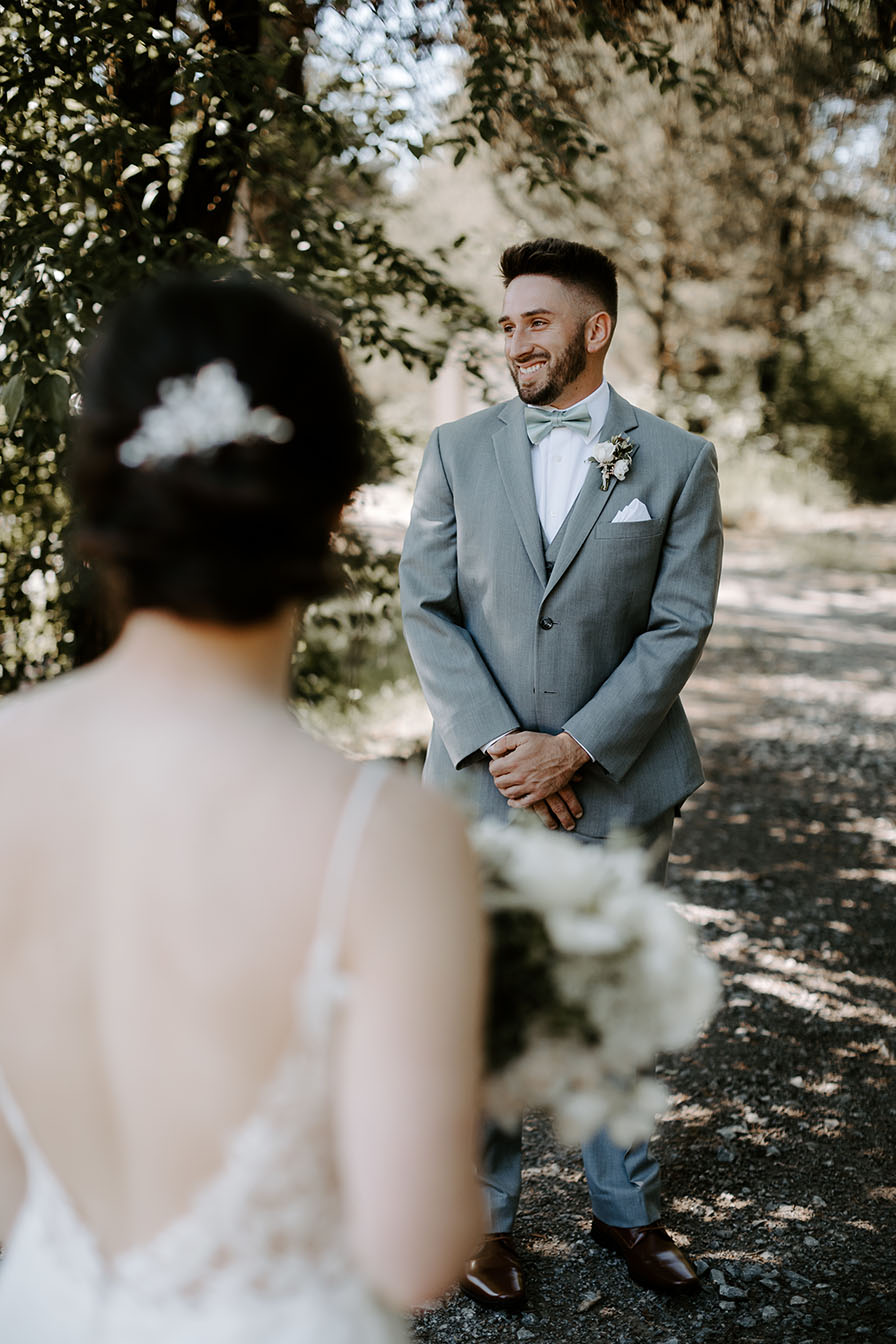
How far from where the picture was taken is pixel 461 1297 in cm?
289

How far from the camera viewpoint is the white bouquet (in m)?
1.33

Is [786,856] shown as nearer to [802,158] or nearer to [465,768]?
[465,768]

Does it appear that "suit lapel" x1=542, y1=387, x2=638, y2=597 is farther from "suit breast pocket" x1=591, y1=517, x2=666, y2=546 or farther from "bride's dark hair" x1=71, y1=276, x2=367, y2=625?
"bride's dark hair" x1=71, y1=276, x2=367, y2=625

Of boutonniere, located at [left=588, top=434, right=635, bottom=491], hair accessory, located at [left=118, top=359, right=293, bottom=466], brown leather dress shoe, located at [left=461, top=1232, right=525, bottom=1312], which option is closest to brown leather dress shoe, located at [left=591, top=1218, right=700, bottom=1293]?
brown leather dress shoe, located at [left=461, top=1232, right=525, bottom=1312]

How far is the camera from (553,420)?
293 cm

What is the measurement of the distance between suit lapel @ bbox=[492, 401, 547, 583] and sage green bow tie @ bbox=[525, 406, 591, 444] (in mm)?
23

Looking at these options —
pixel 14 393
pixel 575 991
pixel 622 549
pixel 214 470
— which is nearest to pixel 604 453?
pixel 622 549

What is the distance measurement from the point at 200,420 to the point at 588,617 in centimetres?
188

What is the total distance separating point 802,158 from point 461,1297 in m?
15.4

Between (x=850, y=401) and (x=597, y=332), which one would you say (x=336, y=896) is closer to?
(x=597, y=332)

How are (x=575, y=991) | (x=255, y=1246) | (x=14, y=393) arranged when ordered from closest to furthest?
(x=255, y=1246)
(x=575, y=991)
(x=14, y=393)

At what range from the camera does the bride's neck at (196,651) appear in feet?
3.75

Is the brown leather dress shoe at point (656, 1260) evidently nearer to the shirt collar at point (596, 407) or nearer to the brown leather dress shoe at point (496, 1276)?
the brown leather dress shoe at point (496, 1276)

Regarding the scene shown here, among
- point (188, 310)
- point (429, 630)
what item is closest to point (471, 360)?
point (429, 630)
